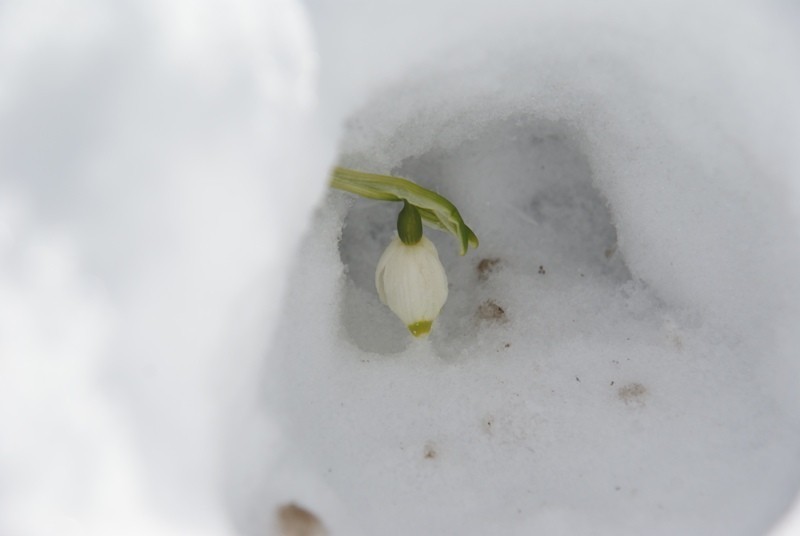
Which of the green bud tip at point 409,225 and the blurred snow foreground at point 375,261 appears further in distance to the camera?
the green bud tip at point 409,225

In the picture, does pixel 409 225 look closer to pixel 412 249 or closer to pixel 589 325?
pixel 412 249

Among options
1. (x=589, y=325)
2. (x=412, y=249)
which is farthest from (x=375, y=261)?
(x=589, y=325)

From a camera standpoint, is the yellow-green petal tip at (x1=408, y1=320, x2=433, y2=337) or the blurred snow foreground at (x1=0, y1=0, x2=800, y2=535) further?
the yellow-green petal tip at (x1=408, y1=320, x2=433, y2=337)

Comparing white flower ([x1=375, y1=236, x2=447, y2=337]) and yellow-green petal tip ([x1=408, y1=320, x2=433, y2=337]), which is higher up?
white flower ([x1=375, y1=236, x2=447, y2=337])

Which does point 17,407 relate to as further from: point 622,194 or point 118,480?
point 622,194

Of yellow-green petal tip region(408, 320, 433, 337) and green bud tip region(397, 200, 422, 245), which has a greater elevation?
green bud tip region(397, 200, 422, 245)
